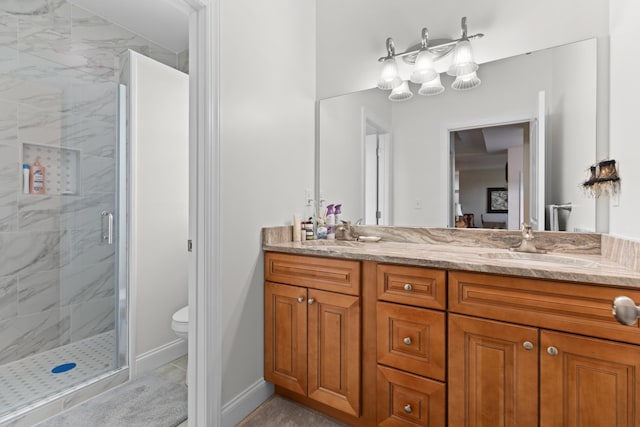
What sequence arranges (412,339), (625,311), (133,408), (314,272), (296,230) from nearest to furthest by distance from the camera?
(625,311), (412,339), (314,272), (133,408), (296,230)

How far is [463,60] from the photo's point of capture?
68.6 inches

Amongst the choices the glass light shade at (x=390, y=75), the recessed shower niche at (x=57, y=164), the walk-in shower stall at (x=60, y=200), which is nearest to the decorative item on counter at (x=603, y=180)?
the glass light shade at (x=390, y=75)

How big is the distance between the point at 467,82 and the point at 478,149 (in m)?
0.40

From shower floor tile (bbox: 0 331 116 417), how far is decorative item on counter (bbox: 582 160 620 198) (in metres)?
2.96

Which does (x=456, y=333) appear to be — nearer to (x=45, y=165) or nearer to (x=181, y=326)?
(x=181, y=326)

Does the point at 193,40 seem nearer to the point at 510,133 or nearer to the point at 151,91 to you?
the point at 151,91

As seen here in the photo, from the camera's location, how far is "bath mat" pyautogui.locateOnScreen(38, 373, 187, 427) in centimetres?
160

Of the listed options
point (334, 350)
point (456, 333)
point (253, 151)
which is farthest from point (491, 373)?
point (253, 151)

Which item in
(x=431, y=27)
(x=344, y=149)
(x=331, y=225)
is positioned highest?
(x=431, y=27)

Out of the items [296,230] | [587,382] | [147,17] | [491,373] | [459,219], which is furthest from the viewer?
[147,17]

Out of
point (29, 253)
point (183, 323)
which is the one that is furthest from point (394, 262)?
point (29, 253)

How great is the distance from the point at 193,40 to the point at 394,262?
1.42m

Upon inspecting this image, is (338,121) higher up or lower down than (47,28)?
lower down

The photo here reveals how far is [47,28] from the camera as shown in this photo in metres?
2.34
